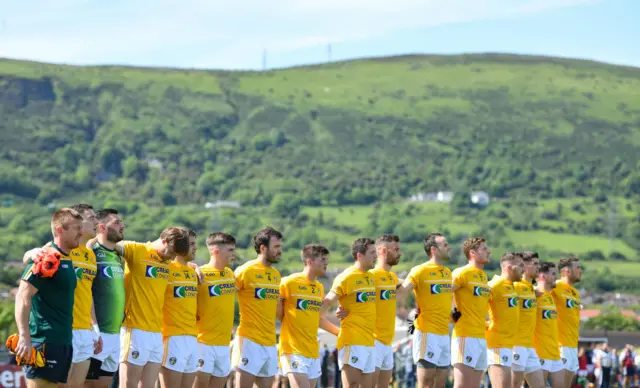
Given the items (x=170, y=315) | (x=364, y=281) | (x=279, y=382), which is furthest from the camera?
(x=279, y=382)

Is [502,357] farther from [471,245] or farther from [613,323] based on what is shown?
[613,323]

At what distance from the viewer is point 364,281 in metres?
18.2

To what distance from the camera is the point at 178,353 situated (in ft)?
53.3

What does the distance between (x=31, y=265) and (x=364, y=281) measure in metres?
7.07

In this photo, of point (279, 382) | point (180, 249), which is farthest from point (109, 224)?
point (279, 382)

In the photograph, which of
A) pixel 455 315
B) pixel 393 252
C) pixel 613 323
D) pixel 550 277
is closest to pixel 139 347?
pixel 393 252

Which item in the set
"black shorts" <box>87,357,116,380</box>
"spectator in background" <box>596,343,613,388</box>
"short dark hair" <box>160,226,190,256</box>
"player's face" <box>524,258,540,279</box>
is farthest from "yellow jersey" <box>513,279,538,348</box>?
"spectator in background" <box>596,343,613,388</box>

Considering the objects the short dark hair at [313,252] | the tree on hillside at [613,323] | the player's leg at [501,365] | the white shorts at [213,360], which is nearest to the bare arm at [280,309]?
the short dark hair at [313,252]

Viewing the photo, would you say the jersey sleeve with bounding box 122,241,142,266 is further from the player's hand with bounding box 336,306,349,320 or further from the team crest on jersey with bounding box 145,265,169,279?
the player's hand with bounding box 336,306,349,320

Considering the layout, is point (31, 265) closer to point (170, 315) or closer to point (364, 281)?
point (170, 315)

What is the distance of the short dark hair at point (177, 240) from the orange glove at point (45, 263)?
12.2ft

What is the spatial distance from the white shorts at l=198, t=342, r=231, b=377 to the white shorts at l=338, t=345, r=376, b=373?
2.03 metres

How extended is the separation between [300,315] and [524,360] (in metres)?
5.00

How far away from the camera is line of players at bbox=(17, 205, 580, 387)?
1525 cm
